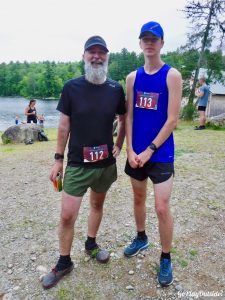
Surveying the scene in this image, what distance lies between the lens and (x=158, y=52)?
291cm

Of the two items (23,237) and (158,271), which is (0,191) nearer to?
(23,237)

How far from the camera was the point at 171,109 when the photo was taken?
9.41ft

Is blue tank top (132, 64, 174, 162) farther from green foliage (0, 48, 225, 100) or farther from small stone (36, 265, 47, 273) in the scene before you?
green foliage (0, 48, 225, 100)

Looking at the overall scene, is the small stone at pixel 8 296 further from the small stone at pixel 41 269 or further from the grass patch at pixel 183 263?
the grass patch at pixel 183 263

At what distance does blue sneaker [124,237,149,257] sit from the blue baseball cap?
2.43 metres

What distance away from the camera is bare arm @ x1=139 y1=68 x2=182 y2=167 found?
2820mm

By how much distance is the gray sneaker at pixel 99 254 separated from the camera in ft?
11.7

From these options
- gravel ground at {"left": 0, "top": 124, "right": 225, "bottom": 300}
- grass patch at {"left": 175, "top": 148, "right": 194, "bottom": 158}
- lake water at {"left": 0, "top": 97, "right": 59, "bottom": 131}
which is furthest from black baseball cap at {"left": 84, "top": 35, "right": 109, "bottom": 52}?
lake water at {"left": 0, "top": 97, "right": 59, "bottom": 131}

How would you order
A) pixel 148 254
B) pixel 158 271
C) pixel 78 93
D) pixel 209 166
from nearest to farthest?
pixel 78 93 < pixel 158 271 < pixel 148 254 < pixel 209 166

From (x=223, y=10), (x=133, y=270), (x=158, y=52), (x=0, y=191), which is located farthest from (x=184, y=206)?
(x=223, y=10)

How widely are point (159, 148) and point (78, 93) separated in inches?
38.1

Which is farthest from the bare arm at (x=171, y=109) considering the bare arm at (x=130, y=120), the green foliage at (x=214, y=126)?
the green foliage at (x=214, y=126)

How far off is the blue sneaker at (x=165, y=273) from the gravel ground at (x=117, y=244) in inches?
2.9

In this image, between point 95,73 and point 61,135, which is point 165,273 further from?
point 95,73
